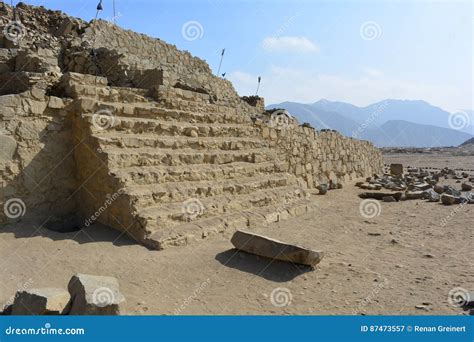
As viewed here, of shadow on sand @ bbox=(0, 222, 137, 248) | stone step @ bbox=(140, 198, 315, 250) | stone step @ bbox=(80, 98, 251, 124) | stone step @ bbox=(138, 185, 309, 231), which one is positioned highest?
stone step @ bbox=(80, 98, 251, 124)

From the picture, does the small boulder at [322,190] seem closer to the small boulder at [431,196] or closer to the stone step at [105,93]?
the small boulder at [431,196]

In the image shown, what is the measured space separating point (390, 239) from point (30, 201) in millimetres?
5323

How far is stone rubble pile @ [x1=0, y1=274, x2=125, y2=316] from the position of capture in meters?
3.03

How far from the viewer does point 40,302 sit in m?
3.05

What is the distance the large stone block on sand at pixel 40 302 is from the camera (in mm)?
3045

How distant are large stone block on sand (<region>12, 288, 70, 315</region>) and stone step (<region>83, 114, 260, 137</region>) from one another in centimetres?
303

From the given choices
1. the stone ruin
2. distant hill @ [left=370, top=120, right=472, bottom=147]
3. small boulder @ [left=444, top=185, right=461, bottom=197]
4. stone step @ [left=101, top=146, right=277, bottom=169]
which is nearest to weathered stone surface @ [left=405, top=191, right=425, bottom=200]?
small boulder @ [left=444, top=185, right=461, bottom=197]

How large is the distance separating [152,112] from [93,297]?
429cm

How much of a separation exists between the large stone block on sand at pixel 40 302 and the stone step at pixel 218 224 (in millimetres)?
1699

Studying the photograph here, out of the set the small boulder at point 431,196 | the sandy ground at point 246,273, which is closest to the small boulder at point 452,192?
the small boulder at point 431,196

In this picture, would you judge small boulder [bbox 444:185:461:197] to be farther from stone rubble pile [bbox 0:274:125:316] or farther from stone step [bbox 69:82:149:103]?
stone rubble pile [bbox 0:274:125:316]

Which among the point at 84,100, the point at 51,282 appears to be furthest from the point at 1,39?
the point at 51,282

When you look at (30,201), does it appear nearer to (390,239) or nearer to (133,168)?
(133,168)

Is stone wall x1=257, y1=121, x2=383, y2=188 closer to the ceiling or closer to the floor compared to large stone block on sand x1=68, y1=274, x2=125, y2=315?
closer to the ceiling
